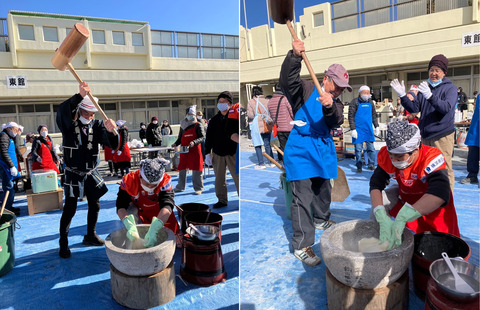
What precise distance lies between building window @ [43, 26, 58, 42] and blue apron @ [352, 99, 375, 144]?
17.6 metres

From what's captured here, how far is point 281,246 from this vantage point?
320 centimetres

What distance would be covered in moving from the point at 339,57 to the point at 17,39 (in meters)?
15.8

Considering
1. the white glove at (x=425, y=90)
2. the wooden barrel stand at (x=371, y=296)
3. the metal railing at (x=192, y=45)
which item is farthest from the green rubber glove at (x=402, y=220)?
the metal railing at (x=192, y=45)

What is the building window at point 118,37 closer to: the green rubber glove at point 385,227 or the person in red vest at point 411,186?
the person in red vest at point 411,186

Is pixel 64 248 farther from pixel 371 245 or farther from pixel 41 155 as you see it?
pixel 41 155

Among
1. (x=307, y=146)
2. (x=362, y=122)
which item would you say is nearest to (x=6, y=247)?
(x=307, y=146)

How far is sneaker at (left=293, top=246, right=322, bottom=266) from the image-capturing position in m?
2.77

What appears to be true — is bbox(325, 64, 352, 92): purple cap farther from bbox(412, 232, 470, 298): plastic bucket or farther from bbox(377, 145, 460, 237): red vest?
bbox(412, 232, 470, 298): plastic bucket

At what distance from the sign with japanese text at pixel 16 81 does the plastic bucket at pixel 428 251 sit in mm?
19125

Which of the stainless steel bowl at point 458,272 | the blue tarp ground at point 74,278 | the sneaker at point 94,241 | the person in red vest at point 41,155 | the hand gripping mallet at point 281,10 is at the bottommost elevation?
the blue tarp ground at point 74,278

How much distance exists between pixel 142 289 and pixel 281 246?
4.28 ft

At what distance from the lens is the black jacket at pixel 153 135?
1036cm

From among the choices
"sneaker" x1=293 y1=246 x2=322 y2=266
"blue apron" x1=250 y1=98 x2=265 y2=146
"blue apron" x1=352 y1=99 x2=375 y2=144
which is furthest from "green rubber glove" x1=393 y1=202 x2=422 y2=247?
"blue apron" x1=250 y1=98 x2=265 y2=146

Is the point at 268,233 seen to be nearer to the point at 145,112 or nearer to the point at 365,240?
the point at 365,240
